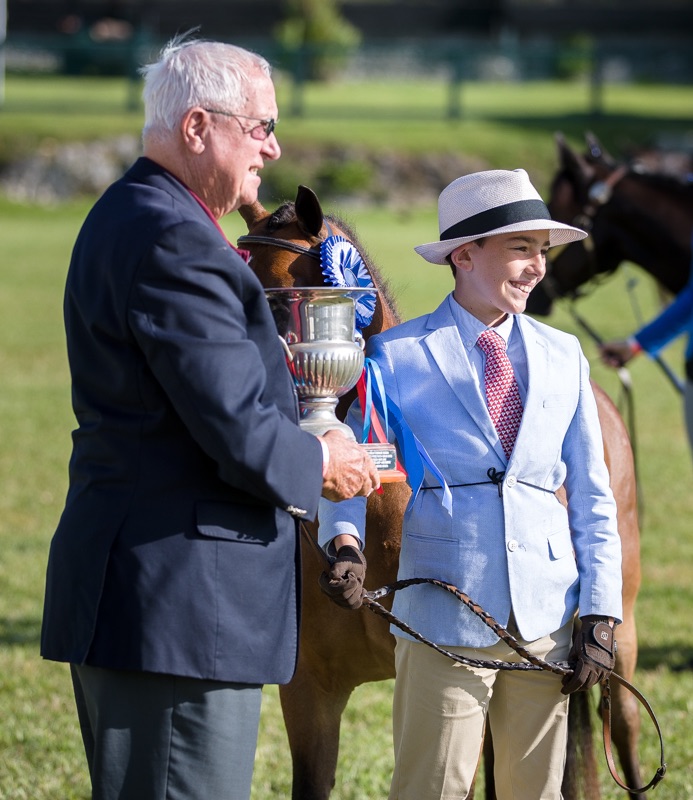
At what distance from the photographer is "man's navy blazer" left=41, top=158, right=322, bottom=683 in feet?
6.73

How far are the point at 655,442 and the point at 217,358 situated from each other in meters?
8.65

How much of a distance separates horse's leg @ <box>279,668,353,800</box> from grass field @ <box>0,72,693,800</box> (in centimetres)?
85

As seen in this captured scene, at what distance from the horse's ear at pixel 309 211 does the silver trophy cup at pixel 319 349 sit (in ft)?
1.84

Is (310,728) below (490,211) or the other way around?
below

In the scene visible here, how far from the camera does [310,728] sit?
3252 mm

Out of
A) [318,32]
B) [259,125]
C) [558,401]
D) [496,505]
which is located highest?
[318,32]

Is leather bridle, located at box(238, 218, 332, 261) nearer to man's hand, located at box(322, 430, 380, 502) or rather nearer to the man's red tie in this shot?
the man's red tie

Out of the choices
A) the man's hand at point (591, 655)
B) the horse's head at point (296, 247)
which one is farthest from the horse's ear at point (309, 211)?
the man's hand at point (591, 655)

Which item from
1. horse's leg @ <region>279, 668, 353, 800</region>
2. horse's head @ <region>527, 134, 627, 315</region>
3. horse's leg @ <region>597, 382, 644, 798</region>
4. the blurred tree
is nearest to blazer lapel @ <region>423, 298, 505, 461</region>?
horse's leg @ <region>279, 668, 353, 800</region>

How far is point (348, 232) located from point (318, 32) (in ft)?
123

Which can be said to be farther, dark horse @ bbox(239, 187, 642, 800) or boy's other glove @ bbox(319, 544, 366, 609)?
dark horse @ bbox(239, 187, 642, 800)

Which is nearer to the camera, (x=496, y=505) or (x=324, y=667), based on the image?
(x=496, y=505)

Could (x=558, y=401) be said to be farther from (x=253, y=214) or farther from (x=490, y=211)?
(x=253, y=214)

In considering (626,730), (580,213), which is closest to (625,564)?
(626,730)
